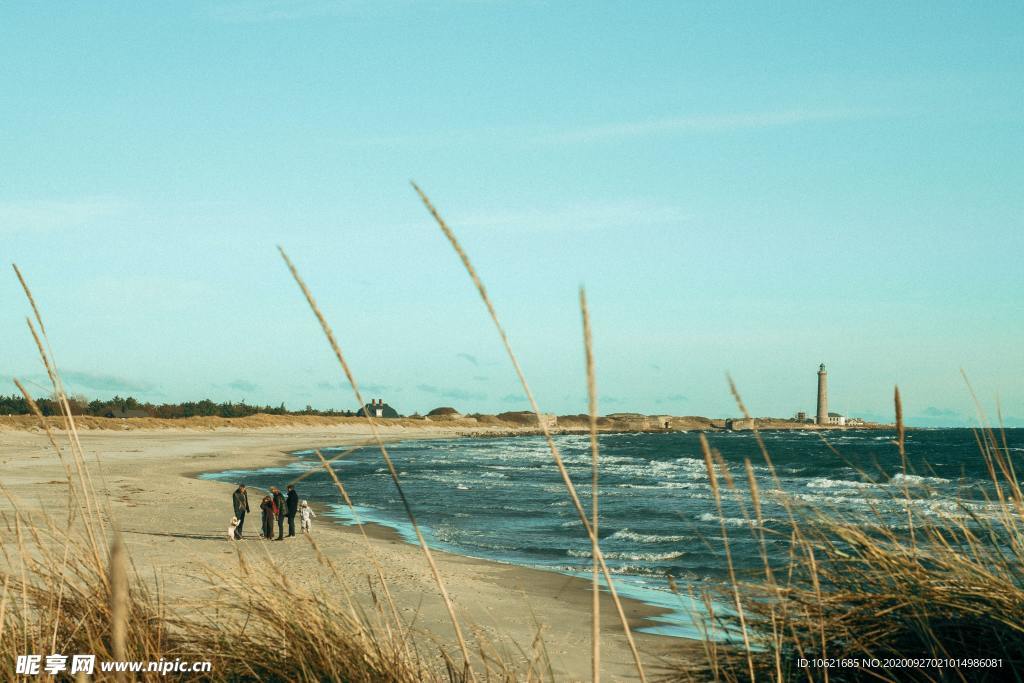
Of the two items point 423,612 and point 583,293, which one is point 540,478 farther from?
point 583,293

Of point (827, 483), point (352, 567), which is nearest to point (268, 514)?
point (352, 567)

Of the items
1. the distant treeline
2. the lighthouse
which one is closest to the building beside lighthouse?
the lighthouse

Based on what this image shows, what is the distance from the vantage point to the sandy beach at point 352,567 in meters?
8.09

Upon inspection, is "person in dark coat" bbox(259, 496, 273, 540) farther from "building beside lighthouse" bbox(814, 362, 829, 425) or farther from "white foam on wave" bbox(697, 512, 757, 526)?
"building beside lighthouse" bbox(814, 362, 829, 425)

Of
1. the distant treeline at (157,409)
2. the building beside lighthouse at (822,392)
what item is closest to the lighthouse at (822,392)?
the building beside lighthouse at (822,392)

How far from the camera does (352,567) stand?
15.2 m

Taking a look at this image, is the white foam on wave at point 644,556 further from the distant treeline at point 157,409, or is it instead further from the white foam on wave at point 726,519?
the distant treeline at point 157,409

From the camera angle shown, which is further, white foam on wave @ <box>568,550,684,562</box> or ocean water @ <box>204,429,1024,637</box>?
white foam on wave @ <box>568,550,684,562</box>

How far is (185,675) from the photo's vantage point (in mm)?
3131

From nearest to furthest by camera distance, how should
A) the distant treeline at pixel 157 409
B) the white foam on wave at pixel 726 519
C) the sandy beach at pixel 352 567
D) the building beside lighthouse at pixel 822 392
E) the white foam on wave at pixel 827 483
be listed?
1. the sandy beach at pixel 352 567
2. the white foam on wave at pixel 726 519
3. the white foam on wave at pixel 827 483
4. the distant treeline at pixel 157 409
5. the building beside lighthouse at pixel 822 392

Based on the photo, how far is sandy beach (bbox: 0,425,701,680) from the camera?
8.09 meters

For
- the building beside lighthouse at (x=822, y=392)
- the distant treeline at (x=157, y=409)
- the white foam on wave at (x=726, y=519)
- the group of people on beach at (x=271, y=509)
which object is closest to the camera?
the group of people on beach at (x=271, y=509)

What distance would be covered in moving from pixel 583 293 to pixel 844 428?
166965mm

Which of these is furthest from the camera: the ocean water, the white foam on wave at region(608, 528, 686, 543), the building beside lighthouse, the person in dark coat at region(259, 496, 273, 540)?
the building beside lighthouse
